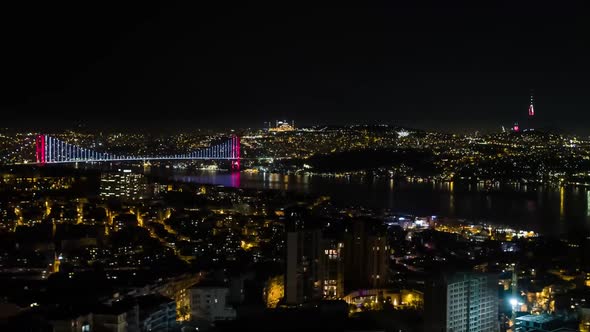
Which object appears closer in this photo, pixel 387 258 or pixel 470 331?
pixel 470 331

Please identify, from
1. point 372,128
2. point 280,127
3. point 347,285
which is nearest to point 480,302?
point 347,285

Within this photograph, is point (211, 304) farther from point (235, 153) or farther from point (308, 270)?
point (235, 153)

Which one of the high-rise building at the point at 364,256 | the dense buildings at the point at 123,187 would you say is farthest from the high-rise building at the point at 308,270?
the dense buildings at the point at 123,187

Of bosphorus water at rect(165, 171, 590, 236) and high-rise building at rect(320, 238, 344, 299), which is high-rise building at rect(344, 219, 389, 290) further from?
bosphorus water at rect(165, 171, 590, 236)

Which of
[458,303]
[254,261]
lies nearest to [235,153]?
[254,261]

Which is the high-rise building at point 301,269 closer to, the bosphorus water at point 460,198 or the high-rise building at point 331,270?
the high-rise building at point 331,270

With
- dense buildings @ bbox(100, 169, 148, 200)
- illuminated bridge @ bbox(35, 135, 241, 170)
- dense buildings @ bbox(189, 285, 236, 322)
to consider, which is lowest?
dense buildings @ bbox(189, 285, 236, 322)

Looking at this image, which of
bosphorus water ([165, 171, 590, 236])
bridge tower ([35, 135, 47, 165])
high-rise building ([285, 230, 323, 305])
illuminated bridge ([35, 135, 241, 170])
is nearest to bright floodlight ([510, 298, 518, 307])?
high-rise building ([285, 230, 323, 305])

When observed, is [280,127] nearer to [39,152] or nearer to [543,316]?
[39,152]

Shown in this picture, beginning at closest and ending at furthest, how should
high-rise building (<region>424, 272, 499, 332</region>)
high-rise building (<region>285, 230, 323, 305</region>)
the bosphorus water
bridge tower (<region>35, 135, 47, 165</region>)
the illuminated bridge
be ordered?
high-rise building (<region>424, 272, 499, 332</region>) → high-rise building (<region>285, 230, 323, 305</region>) → the bosphorus water → bridge tower (<region>35, 135, 47, 165</region>) → the illuminated bridge
